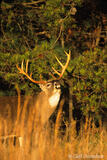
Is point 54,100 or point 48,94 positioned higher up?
point 48,94

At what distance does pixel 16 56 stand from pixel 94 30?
411 cm

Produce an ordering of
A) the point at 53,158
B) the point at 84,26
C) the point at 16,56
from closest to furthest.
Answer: the point at 53,158 < the point at 16,56 < the point at 84,26

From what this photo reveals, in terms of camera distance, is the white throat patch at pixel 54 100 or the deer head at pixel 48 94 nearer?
the deer head at pixel 48 94

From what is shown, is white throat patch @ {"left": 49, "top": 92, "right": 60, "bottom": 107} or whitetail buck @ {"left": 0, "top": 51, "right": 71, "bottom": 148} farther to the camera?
white throat patch @ {"left": 49, "top": 92, "right": 60, "bottom": 107}

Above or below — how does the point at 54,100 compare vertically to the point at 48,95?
below

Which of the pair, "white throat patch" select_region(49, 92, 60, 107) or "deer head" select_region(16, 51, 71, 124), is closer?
"deer head" select_region(16, 51, 71, 124)

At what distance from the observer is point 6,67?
23.4 feet

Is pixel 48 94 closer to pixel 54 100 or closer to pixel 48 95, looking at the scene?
pixel 48 95

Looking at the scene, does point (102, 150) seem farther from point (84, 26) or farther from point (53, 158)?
point (84, 26)

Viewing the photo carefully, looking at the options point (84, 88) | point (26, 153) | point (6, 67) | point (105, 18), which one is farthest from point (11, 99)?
point (105, 18)

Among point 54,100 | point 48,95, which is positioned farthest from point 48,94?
point 54,100

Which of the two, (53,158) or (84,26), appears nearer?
(53,158)

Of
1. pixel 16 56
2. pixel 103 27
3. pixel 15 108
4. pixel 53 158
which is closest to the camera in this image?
pixel 53 158

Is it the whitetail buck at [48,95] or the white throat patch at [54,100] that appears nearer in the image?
the whitetail buck at [48,95]
